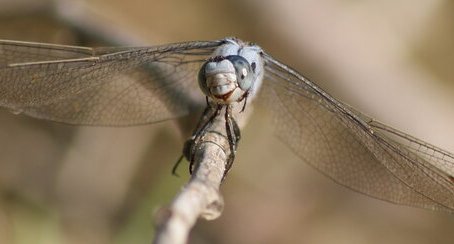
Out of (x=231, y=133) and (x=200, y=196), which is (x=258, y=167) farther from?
(x=200, y=196)

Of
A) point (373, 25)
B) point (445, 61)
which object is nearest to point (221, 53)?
point (373, 25)

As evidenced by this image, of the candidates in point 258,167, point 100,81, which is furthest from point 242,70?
point 258,167

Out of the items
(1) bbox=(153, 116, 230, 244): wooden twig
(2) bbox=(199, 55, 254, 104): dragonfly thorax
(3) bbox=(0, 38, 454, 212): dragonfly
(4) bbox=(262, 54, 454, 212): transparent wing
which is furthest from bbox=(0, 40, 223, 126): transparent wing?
(1) bbox=(153, 116, 230, 244): wooden twig

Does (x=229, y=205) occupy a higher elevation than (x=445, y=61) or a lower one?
lower

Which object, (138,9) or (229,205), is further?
(138,9)

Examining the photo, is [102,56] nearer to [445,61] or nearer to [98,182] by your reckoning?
[98,182]
